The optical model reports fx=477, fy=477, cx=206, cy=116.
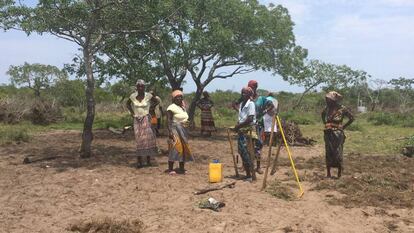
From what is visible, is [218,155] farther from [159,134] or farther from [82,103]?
[82,103]

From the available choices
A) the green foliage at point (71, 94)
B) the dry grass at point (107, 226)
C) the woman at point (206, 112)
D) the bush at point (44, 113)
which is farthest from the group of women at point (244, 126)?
the green foliage at point (71, 94)

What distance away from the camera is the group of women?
7.82m

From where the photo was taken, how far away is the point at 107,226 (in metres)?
5.30

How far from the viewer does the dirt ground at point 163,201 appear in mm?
5547

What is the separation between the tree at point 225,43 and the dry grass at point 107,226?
615 centimetres

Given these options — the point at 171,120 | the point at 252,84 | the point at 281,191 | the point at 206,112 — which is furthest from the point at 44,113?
the point at 281,191

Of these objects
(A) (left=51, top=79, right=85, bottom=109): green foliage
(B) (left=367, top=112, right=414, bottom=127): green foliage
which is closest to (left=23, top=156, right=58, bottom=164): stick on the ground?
(B) (left=367, top=112, right=414, bottom=127): green foliage

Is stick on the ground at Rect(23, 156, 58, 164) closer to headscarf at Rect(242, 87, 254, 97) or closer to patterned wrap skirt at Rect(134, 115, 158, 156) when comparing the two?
patterned wrap skirt at Rect(134, 115, 158, 156)

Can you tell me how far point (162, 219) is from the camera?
5699mm

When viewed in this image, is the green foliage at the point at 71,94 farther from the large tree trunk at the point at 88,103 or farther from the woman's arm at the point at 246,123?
the woman's arm at the point at 246,123

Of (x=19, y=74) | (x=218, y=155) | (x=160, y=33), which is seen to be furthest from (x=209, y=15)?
(x=19, y=74)

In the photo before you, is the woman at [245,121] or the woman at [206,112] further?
the woman at [206,112]

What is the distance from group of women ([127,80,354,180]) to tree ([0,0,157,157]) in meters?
1.48

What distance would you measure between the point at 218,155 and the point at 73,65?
5714 millimetres
